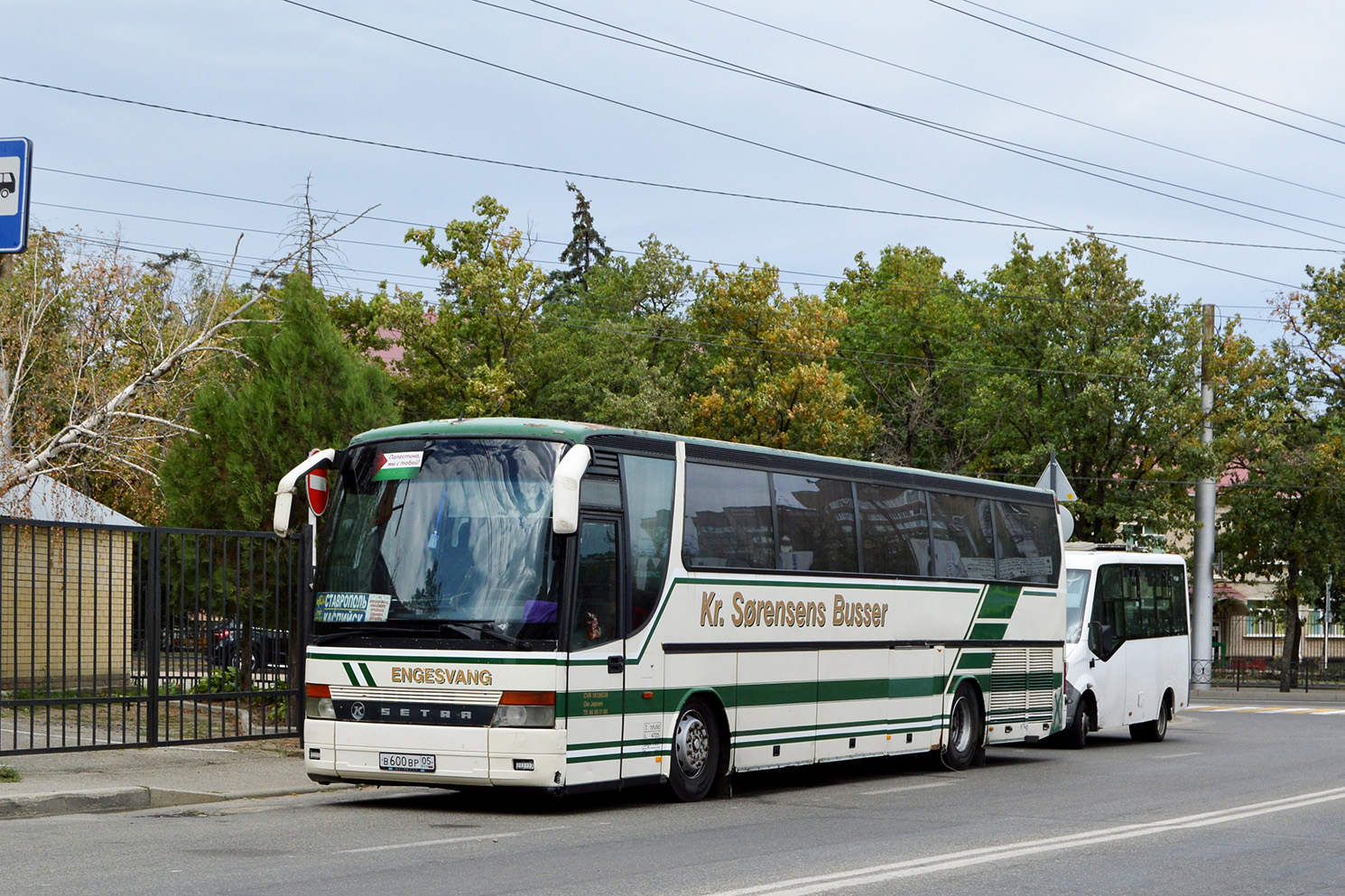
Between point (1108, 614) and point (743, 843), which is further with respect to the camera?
point (1108, 614)

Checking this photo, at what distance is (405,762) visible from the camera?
1240 centimetres

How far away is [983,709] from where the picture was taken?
18.9 meters

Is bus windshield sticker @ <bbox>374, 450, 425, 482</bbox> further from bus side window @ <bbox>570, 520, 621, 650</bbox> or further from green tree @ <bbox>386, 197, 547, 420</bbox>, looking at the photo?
green tree @ <bbox>386, 197, 547, 420</bbox>

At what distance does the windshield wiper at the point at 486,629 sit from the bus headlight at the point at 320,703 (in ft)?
4.15

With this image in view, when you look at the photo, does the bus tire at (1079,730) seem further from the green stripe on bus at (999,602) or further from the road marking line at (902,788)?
the road marking line at (902,788)

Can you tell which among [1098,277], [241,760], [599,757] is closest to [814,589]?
[599,757]

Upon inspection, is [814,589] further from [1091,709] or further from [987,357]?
[987,357]

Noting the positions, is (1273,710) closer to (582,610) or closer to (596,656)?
(596,656)

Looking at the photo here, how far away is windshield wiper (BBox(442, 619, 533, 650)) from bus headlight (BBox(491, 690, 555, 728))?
0.37 meters

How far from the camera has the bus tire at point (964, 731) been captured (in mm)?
18297

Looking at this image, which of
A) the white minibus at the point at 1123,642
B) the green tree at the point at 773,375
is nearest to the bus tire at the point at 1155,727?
the white minibus at the point at 1123,642

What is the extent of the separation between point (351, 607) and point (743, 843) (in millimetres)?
3875

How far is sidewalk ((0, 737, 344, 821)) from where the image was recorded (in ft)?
40.4

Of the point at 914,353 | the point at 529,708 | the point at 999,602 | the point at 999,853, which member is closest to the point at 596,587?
the point at 529,708
